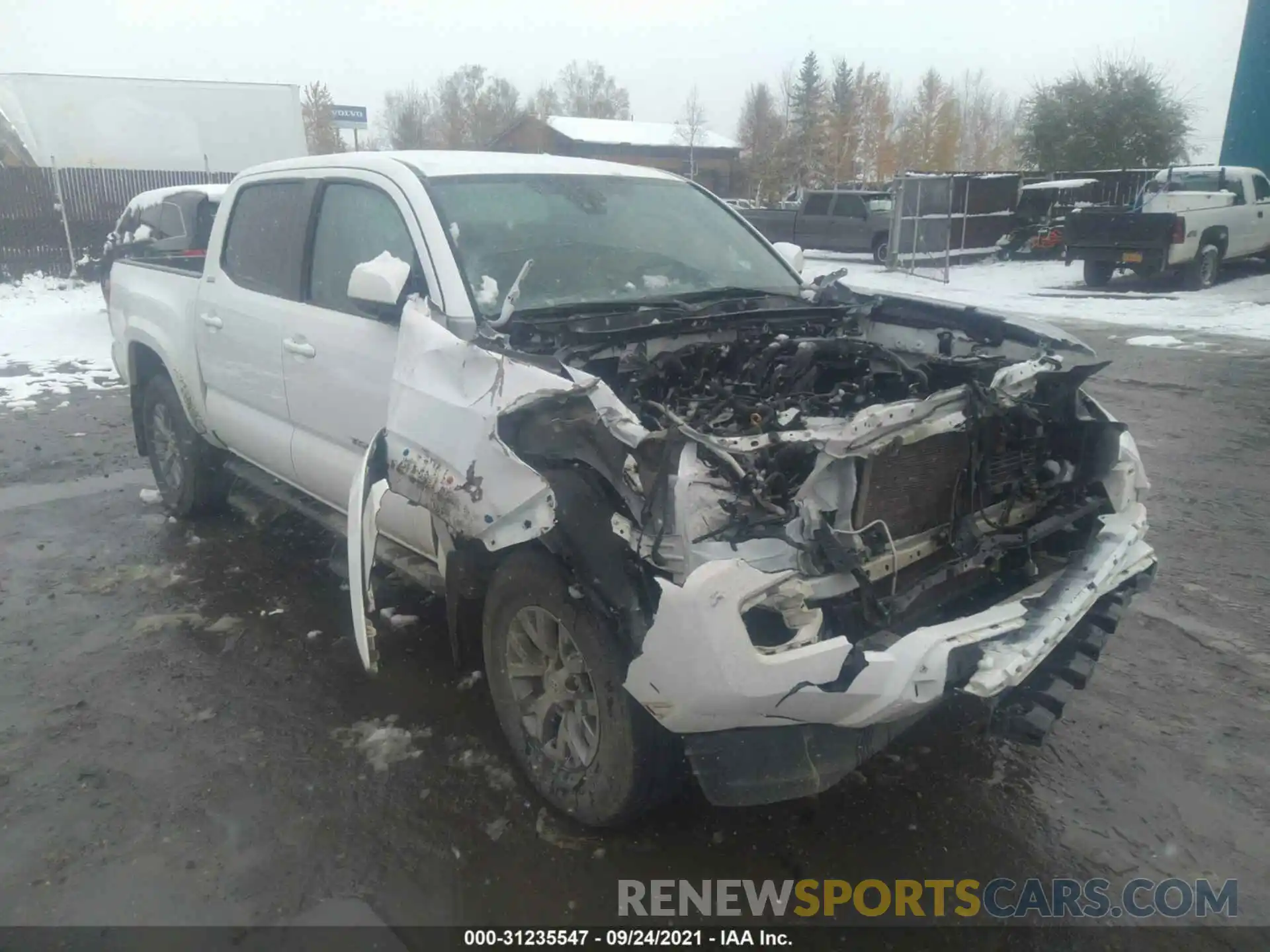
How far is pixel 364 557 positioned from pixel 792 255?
2.67m

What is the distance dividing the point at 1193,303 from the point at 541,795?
1476 cm

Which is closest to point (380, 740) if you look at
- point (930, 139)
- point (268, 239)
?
point (268, 239)

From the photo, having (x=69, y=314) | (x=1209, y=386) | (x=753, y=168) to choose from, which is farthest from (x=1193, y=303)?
(x=753, y=168)

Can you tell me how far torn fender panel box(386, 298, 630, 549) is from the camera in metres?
2.57

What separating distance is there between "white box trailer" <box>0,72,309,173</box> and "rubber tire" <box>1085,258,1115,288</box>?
1536 centimetres

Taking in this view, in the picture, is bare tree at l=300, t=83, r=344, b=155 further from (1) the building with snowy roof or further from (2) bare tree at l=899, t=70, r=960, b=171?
(2) bare tree at l=899, t=70, r=960, b=171

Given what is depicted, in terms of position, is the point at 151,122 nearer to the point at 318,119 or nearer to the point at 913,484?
the point at 913,484

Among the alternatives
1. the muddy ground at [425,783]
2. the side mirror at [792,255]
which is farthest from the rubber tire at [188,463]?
the side mirror at [792,255]

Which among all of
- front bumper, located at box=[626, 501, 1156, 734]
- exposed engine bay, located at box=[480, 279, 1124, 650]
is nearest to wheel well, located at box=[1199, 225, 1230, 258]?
exposed engine bay, located at box=[480, 279, 1124, 650]

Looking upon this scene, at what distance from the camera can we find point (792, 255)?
455cm

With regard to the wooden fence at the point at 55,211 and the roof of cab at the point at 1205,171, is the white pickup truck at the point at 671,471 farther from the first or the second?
the roof of cab at the point at 1205,171

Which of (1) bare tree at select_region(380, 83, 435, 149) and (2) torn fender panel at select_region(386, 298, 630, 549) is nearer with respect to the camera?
(2) torn fender panel at select_region(386, 298, 630, 549)

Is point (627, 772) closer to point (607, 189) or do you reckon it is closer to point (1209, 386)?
point (607, 189)

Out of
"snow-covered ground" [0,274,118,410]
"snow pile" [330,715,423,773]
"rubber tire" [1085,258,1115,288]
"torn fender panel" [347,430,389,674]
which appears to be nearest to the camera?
"torn fender panel" [347,430,389,674]
